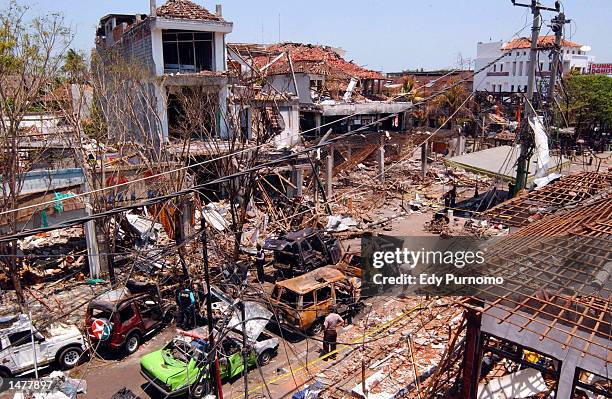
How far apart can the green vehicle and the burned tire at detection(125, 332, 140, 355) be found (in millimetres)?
1402

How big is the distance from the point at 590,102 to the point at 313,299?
3844 cm

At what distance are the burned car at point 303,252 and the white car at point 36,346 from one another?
5833mm

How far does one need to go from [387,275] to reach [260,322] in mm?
5219

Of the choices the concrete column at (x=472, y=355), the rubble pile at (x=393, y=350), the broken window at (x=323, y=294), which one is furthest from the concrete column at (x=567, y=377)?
the broken window at (x=323, y=294)

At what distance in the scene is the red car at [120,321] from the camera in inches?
436

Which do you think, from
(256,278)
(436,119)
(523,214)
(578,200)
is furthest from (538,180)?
(436,119)

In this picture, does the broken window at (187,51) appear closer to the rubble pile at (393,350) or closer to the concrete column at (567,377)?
the rubble pile at (393,350)

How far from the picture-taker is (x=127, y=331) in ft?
37.0

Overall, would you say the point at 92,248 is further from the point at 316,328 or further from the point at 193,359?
the point at 316,328

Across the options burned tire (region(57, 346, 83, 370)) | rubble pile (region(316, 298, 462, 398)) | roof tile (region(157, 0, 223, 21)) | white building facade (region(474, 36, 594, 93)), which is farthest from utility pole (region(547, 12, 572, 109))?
white building facade (region(474, 36, 594, 93))

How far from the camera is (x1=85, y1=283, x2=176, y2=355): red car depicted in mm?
11070

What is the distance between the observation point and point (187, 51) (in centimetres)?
2467

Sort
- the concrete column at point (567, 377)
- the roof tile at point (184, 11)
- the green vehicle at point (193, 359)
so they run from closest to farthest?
1. the concrete column at point (567, 377)
2. the green vehicle at point (193, 359)
3. the roof tile at point (184, 11)

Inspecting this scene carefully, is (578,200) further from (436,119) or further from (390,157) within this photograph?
(436,119)
